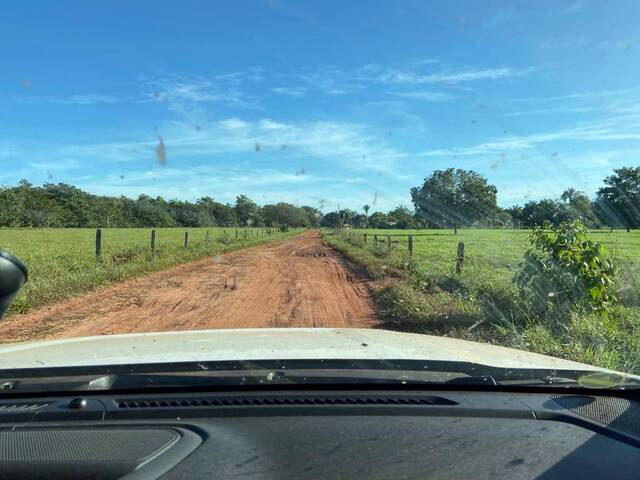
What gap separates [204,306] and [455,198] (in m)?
14.0

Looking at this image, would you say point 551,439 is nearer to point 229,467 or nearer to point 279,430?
point 279,430

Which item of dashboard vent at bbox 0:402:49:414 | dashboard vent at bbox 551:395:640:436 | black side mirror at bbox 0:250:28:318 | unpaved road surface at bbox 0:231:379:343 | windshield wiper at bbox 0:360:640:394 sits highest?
black side mirror at bbox 0:250:28:318

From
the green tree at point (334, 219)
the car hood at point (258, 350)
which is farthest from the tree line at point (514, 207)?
the green tree at point (334, 219)

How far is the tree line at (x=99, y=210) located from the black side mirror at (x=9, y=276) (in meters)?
42.7

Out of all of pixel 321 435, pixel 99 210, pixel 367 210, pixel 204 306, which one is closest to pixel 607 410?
pixel 321 435

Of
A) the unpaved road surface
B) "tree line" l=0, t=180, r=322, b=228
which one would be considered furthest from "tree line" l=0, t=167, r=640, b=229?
the unpaved road surface

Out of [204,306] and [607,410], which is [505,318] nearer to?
[204,306]

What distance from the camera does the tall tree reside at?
1954 cm

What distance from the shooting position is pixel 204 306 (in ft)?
34.6

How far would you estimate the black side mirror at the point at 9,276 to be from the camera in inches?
60.4

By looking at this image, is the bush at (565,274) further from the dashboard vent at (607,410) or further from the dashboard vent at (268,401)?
the dashboard vent at (268,401)

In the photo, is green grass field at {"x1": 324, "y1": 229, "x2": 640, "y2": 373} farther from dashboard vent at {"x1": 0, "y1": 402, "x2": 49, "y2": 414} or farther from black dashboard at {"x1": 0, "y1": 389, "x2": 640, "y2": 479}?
dashboard vent at {"x1": 0, "y1": 402, "x2": 49, "y2": 414}

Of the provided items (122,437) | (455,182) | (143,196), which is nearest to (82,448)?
(122,437)

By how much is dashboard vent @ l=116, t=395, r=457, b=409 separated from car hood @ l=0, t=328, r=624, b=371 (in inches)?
11.9
